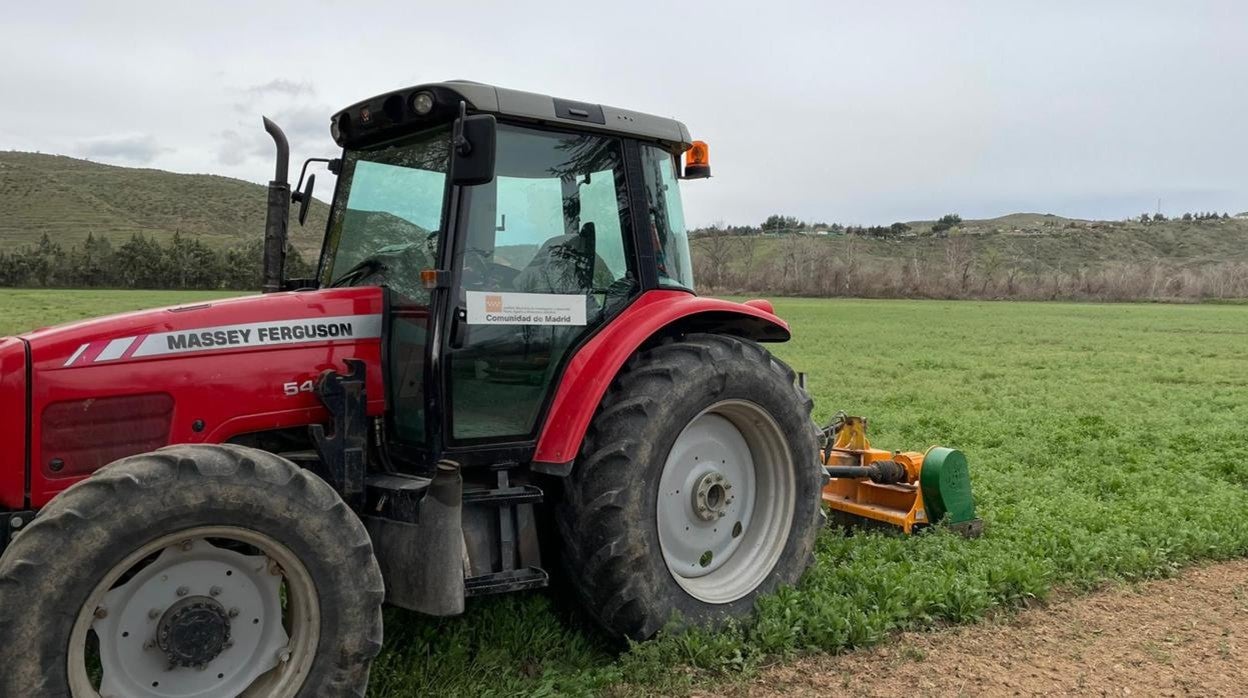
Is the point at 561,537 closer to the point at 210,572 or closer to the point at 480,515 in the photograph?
the point at 480,515

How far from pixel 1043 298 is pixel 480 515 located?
58045 millimetres

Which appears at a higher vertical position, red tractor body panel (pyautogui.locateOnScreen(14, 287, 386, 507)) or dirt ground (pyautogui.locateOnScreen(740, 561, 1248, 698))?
red tractor body panel (pyautogui.locateOnScreen(14, 287, 386, 507))

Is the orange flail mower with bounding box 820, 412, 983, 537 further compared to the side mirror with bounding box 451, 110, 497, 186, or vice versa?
the orange flail mower with bounding box 820, 412, 983, 537

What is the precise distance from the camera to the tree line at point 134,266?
37.1 meters

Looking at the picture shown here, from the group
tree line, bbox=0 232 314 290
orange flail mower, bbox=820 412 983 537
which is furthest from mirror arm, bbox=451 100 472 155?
tree line, bbox=0 232 314 290

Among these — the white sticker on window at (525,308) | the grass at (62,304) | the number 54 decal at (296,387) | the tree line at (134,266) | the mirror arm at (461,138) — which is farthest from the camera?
the tree line at (134,266)

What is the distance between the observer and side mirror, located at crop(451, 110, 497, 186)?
3.49 metres

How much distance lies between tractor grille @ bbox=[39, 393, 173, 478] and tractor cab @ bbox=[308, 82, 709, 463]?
91 cm

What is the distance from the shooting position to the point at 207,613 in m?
3.12

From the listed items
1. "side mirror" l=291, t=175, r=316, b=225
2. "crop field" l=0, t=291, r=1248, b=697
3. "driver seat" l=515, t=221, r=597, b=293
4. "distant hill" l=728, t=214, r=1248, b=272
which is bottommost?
"crop field" l=0, t=291, r=1248, b=697

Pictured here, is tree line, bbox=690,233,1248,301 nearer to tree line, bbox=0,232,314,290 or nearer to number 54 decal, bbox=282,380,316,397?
tree line, bbox=0,232,314,290

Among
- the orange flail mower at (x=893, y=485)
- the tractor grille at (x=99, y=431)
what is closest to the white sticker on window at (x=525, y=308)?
the tractor grille at (x=99, y=431)

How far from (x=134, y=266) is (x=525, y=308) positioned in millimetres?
44539

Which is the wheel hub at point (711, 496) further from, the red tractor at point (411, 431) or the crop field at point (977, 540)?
the crop field at point (977, 540)
